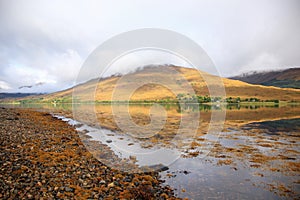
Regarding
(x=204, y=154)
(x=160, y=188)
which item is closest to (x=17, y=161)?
(x=160, y=188)

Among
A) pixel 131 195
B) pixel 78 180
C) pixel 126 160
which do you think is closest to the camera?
pixel 131 195

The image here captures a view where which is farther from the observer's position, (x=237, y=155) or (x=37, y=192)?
(x=237, y=155)

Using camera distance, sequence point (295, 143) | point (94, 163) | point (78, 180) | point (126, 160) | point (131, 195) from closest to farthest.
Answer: point (131, 195) → point (78, 180) → point (94, 163) → point (126, 160) → point (295, 143)

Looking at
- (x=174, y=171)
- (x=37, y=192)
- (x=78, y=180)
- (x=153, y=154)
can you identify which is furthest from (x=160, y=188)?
(x=153, y=154)

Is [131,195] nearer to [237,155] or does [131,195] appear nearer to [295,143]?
[237,155]

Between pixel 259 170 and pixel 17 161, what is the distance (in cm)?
1447

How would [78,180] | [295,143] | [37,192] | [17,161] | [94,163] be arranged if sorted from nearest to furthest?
[37,192] → [78,180] → [17,161] → [94,163] → [295,143]

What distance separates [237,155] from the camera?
16.2 m

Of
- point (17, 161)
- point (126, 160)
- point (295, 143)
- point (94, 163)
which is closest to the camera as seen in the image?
point (17, 161)

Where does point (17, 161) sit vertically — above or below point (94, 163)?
above

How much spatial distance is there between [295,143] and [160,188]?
17736mm

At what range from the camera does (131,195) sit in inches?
340

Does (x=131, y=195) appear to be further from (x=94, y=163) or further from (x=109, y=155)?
(x=109, y=155)

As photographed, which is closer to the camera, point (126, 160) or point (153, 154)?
point (126, 160)
